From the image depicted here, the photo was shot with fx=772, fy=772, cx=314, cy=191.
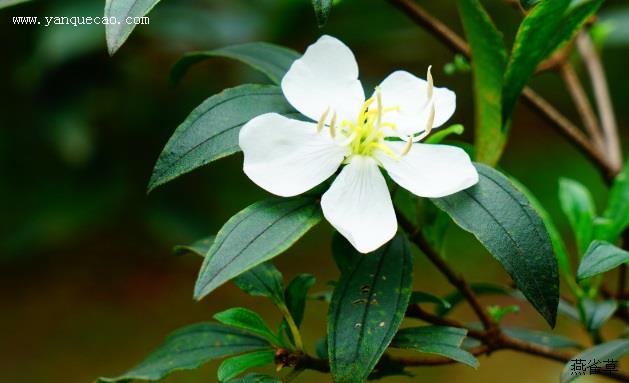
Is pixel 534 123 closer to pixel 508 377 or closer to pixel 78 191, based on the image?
pixel 508 377

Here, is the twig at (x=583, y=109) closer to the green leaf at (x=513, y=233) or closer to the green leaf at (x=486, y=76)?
the green leaf at (x=486, y=76)

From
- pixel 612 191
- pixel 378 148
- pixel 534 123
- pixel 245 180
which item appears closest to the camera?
pixel 378 148

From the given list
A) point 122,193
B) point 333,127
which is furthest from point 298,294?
point 122,193

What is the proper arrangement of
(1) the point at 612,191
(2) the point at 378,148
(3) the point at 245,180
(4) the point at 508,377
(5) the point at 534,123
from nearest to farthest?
(2) the point at 378,148 → (1) the point at 612,191 → (4) the point at 508,377 → (3) the point at 245,180 → (5) the point at 534,123

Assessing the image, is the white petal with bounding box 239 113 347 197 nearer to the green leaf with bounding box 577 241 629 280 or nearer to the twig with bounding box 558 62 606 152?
the green leaf with bounding box 577 241 629 280

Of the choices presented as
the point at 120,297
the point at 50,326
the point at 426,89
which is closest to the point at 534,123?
the point at 120,297

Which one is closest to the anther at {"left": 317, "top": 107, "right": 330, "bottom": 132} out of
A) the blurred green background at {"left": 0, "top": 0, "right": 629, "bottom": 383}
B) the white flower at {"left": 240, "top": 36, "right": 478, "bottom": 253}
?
the white flower at {"left": 240, "top": 36, "right": 478, "bottom": 253}
